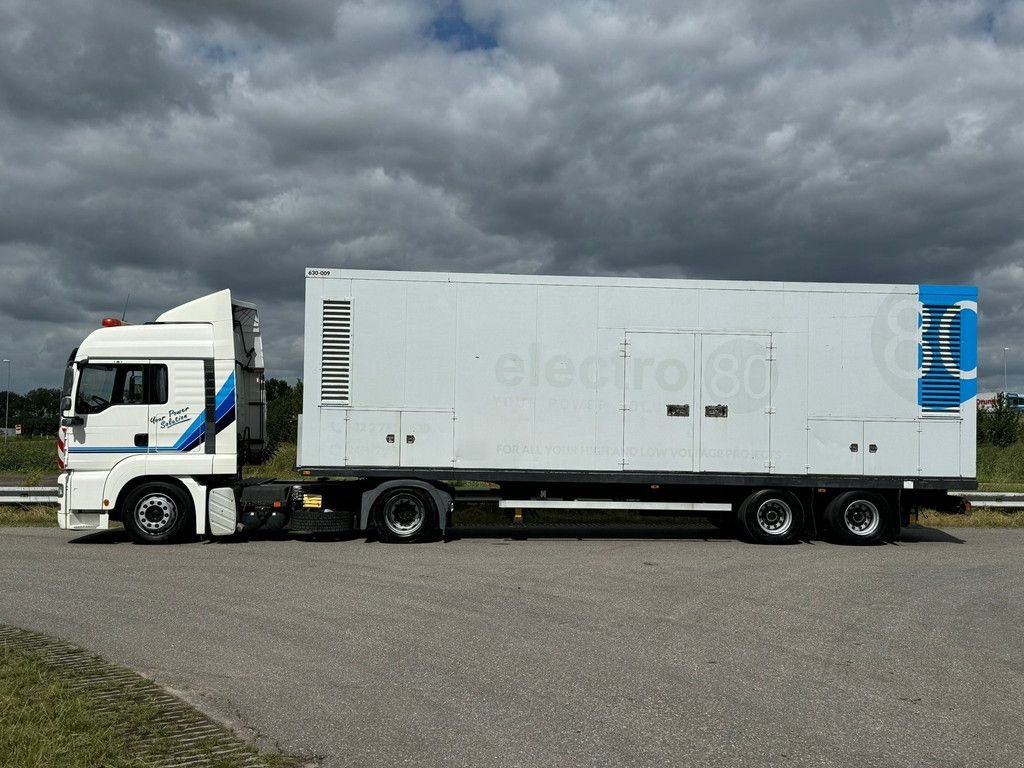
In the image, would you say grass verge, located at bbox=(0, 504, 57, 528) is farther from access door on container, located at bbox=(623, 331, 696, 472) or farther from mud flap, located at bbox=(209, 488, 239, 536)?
access door on container, located at bbox=(623, 331, 696, 472)

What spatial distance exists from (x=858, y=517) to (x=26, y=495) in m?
13.7

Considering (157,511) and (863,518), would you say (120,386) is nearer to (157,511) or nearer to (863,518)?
(157,511)

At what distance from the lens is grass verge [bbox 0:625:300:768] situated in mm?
4121

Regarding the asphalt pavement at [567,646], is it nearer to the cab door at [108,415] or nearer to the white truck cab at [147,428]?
the white truck cab at [147,428]

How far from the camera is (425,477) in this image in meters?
12.3

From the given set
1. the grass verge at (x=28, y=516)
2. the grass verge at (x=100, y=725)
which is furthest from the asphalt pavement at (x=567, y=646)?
the grass verge at (x=28, y=516)

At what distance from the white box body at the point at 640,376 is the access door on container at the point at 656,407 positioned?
20 mm

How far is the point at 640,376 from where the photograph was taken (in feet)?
40.6

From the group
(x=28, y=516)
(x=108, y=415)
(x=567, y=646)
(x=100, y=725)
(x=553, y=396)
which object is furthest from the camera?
(x=28, y=516)

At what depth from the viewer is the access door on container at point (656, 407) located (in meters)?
12.4

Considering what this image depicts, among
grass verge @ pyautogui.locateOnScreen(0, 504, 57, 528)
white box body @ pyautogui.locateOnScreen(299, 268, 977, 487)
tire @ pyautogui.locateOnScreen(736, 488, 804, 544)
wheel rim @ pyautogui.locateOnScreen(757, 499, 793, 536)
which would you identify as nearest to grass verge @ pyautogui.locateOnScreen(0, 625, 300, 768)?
white box body @ pyautogui.locateOnScreen(299, 268, 977, 487)

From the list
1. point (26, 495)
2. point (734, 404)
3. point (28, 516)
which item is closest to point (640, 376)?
point (734, 404)

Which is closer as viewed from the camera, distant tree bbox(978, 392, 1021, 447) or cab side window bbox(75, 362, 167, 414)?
cab side window bbox(75, 362, 167, 414)

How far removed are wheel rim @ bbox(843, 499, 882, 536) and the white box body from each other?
558 millimetres
